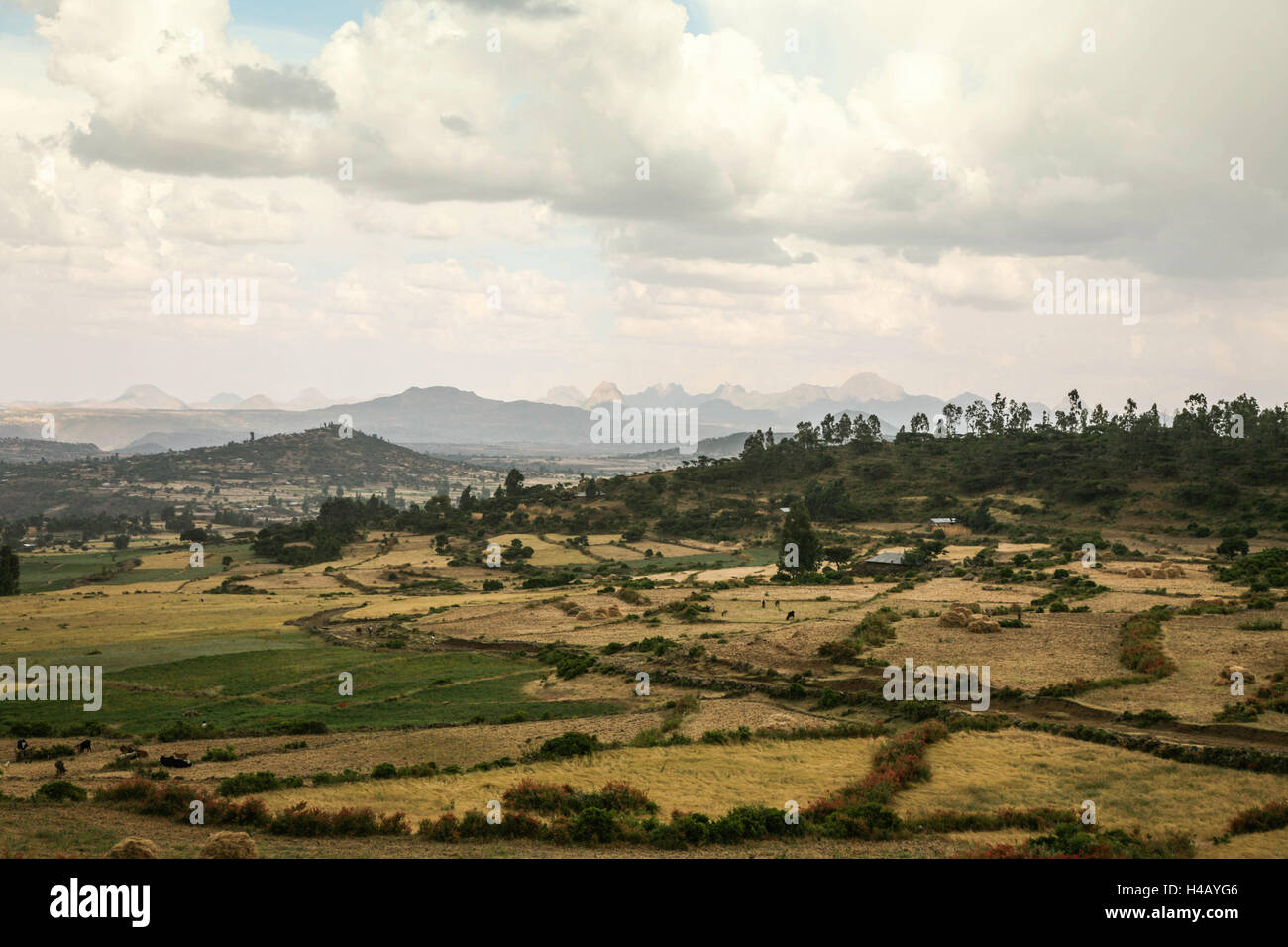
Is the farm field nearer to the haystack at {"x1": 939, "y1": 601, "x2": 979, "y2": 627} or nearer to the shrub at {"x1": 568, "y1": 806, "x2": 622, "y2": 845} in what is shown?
the shrub at {"x1": 568, "y1": 806, "x2": 622, "y2": 845}

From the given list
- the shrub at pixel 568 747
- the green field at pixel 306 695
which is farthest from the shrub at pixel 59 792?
the shrub at pixel 568 747

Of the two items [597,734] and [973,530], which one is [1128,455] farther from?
[597,734]

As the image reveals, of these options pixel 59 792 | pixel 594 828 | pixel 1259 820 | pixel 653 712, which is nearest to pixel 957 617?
pixel 653 712

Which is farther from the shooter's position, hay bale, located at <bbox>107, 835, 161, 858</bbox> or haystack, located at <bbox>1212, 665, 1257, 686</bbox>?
haystack, located at <bbox>1212, 665, 1257, 686</bbox>

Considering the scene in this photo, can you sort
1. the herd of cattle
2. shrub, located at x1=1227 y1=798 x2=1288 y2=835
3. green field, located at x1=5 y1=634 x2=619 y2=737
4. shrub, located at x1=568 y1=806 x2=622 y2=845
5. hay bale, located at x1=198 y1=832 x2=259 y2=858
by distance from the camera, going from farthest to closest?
green field, located at x1=5 y1=634 x2=619 y2=737 < the herd of cattle < shrub, located at x1=568 y1=806 x2=622 y2=845 < shrub, located at x1=1227 y1=798 x2=1288 y2=835 < hay bale, located at x1=198 y1=832 x2=259 y2=858

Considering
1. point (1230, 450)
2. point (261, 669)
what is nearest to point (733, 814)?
point (261, 669)

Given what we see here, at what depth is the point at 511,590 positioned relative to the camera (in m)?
97.7

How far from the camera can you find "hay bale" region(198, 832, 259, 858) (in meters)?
21.4

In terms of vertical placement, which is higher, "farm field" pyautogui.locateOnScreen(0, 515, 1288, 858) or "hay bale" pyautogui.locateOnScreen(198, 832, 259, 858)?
"hay bale" pyautogui.locateOnScreen(198, 832, 259, 858)

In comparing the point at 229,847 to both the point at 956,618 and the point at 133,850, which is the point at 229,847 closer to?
the point at 133,850

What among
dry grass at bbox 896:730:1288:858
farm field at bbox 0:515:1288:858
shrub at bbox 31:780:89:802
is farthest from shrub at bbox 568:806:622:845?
shrub at bbox 31:780:89:802

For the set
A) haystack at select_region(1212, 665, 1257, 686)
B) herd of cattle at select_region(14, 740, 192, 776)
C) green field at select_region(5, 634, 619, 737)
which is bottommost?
green field at select_region(5, 634, 619, 737)

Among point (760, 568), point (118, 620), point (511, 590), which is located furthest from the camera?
point (760, 568)

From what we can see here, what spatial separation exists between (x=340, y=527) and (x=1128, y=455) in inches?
5302
